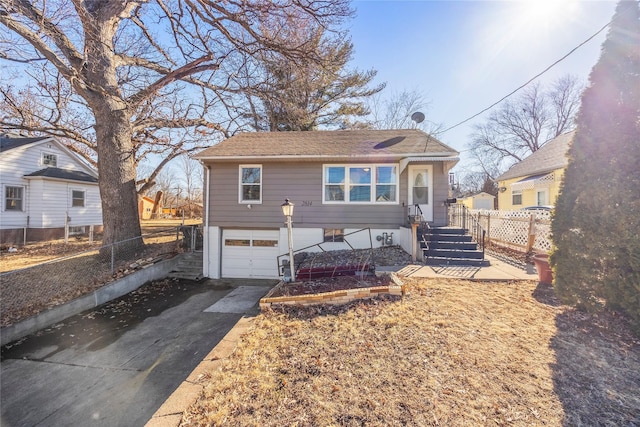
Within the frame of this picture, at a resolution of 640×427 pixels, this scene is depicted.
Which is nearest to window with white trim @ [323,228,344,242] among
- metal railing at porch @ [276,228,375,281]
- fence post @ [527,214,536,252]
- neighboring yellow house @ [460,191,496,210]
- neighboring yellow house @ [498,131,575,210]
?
metal railing at porch @ [276,228,375,281]

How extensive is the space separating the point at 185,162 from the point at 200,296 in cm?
3421

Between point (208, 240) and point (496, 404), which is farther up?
point (208, 240)

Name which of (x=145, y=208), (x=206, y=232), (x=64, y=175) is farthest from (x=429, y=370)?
(x=145, y=208)

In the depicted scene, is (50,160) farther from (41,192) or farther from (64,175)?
(41,192)

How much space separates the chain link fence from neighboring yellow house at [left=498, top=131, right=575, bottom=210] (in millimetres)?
18967

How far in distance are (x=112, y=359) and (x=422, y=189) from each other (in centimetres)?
908

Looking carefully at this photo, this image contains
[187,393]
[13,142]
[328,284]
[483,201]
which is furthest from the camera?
[483,201]

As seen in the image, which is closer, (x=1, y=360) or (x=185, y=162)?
(x=1, y=360)

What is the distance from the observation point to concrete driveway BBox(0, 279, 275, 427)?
334cm

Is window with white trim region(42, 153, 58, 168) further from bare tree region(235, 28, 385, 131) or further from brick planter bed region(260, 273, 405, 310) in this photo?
brick planter bed region(260, 273, 405, 310)

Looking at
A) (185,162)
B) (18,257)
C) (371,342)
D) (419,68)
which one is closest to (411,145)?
(419,68)

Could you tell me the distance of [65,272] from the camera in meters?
7.77

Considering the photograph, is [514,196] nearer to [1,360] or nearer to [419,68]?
[419,68]

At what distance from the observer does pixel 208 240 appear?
964 centimetres
